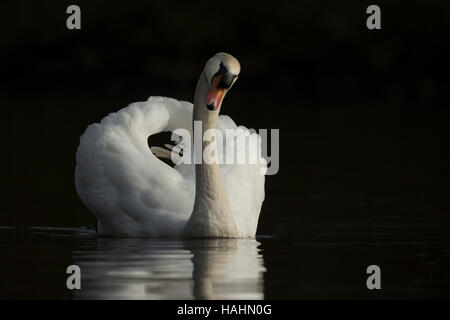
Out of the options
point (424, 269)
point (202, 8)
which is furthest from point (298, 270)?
point (202, 8)

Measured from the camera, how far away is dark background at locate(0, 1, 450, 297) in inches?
675

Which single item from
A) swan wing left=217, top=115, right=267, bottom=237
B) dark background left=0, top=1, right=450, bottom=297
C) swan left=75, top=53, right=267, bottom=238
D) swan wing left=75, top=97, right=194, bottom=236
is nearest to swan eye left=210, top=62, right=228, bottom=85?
swan left=75, top=53, right=267, bottom=238

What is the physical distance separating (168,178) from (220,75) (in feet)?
4.43

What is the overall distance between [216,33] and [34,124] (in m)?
20.7

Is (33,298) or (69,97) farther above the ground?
(69,97)

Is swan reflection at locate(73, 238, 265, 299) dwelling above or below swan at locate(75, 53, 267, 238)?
below

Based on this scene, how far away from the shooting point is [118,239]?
14.4 m

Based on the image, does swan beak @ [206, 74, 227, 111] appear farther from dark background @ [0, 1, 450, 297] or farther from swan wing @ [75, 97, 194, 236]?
dark background @ [0, 1, 450, 297]

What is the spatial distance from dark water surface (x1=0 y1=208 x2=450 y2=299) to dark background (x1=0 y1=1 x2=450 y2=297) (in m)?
0.14

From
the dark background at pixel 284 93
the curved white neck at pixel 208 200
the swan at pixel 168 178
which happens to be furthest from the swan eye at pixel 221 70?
the dark background at pixel 284 93

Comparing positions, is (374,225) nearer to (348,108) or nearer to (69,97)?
(348,108)

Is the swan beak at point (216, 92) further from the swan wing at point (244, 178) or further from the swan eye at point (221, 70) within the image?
the swan wing at point (244, 178)

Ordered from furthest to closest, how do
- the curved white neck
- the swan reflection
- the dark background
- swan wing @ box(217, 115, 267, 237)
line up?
the dark background → swan wing @ box(217, 115, 267, 237) → the curved white neck → the swan reflection
